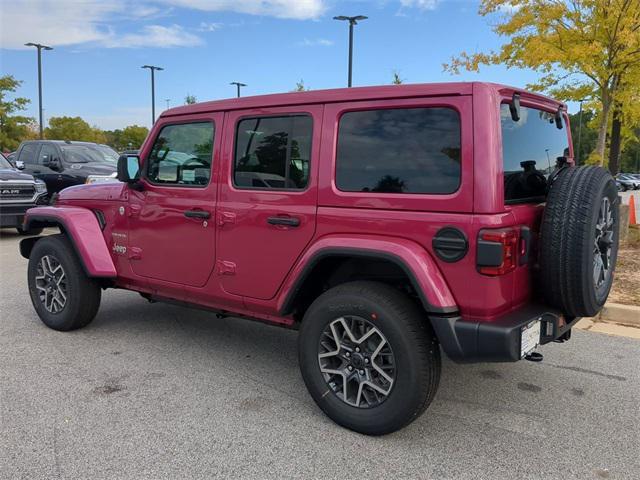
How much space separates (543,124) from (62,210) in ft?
12.6

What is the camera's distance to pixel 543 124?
350 centimetres

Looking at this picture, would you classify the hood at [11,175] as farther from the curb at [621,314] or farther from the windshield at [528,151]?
the curb at [621,314]

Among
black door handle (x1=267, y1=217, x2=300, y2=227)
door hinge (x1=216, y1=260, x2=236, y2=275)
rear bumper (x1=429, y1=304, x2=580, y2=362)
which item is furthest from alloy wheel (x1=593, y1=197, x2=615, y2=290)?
door hinge (x1=216, y1=260, x2=236, y2=275)

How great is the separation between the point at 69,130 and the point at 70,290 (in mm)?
51638

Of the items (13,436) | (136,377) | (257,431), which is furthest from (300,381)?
(13,436)

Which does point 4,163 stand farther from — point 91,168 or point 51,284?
point 51,284

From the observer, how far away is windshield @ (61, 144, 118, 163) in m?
12.5

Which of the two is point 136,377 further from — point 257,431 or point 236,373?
point 257,431

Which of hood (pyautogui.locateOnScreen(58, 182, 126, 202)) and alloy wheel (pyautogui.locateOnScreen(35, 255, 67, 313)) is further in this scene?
alloy wheel (pyautogui.locateOnScreen(35, 255, 67, 313))

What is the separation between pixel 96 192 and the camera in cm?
459

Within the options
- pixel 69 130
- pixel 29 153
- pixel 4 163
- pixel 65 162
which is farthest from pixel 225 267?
pixel 69 130

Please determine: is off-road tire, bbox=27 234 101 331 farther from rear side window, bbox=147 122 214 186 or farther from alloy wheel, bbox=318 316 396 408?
alloy wheel, bbox=318 316 396 408

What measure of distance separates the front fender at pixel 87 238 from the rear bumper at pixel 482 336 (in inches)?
113

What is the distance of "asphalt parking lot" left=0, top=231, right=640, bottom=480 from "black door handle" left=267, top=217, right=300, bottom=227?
1.14 metres
